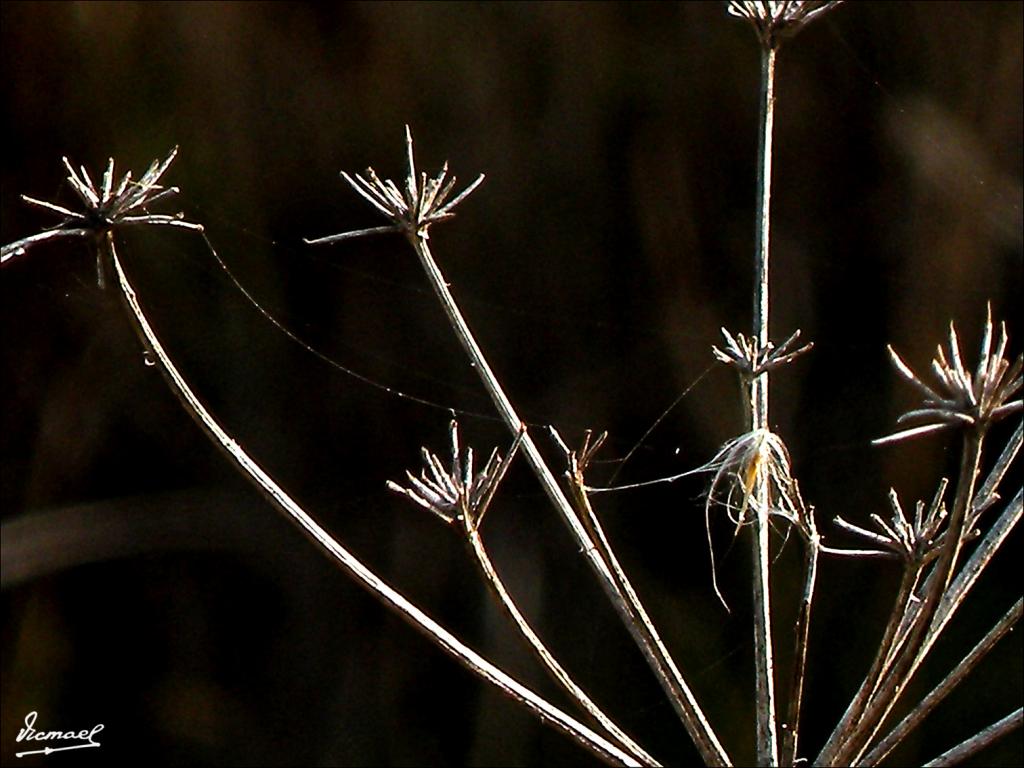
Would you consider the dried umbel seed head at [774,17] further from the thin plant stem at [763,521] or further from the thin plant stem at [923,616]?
the thin plant stem at [923,616]

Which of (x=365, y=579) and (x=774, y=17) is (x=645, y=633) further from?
(x=774, y=17)

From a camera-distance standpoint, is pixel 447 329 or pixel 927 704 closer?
pixel 927 704

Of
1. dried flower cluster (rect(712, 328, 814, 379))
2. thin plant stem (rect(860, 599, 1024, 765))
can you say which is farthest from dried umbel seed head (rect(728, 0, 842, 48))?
thin plant stem (rect(860, 599, 1024, 765))

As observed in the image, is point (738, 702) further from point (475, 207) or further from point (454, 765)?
point (475, 207)

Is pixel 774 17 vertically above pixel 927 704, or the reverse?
pixel 774 17

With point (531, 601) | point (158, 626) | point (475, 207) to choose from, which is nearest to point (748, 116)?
point (475, 207)
